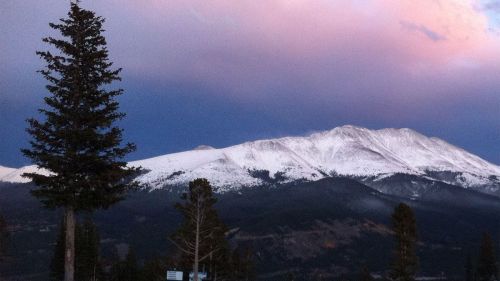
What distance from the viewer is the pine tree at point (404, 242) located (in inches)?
3290

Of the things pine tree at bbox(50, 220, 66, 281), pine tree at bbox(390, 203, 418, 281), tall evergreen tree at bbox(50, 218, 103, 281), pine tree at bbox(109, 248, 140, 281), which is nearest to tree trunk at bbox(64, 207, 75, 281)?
pine tree at bbox(390, 203, 418, 281)

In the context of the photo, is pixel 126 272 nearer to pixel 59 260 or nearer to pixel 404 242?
pixel 59 260

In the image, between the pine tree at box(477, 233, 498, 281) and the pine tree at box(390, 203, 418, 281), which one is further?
the pine tree at box(477, 233, 498, 281)

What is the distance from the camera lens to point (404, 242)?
279 ft

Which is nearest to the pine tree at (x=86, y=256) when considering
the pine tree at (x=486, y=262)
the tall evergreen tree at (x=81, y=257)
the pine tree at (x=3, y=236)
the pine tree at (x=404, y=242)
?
the tall evergreen tree at (x=81, y=257)

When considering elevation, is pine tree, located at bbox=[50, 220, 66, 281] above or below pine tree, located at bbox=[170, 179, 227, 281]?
below

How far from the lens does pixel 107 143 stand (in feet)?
130

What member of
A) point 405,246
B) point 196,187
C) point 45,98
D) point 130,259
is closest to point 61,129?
point 45,98

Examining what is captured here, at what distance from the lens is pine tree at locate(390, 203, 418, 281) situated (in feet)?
274

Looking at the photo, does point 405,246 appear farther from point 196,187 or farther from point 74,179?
point 74,179

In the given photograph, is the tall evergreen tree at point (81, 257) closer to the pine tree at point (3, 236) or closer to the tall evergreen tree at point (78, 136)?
the pine tree at point (3, 236)

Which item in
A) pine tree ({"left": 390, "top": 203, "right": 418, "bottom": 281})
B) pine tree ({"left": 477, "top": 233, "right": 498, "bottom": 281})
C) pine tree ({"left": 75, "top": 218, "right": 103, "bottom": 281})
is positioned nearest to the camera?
pine tree ({"left": 390, "top": 203, "right": 418, "bottom": 281})

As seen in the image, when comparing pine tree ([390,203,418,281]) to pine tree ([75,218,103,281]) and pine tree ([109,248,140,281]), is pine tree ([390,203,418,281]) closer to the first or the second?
pine tree ([109,248,140,281])

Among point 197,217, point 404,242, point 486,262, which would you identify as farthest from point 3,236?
point 486,262
